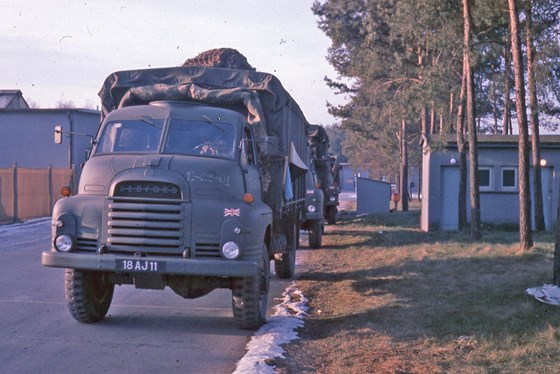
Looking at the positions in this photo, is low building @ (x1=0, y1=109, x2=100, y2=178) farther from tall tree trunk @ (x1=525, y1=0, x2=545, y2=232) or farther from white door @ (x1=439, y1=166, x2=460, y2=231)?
tall tree trunk @ (x1=525, y1=0, x2=545, y2=232)

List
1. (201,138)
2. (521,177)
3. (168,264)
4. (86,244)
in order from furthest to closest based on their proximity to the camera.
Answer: (521,177), (201,138), (86,244), (168,264)

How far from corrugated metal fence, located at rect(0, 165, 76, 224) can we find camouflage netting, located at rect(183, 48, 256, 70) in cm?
1644

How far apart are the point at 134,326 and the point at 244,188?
220 cm

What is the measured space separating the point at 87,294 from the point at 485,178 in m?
21.7

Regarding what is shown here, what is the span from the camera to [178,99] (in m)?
10.4

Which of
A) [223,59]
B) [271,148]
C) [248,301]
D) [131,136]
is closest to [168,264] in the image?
[248,301]

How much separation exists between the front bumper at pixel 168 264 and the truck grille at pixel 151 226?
0.15 m

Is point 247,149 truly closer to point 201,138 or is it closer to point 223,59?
point 201,138

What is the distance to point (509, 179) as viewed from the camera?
2822 cm

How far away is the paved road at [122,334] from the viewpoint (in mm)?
7375

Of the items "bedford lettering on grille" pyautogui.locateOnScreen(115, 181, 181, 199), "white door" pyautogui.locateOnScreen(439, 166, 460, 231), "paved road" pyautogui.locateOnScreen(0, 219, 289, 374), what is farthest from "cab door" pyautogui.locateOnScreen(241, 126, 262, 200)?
"white door" pyautogui.locateOnScreen(439, 166, 460, 231)

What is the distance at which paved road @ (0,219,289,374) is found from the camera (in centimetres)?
738

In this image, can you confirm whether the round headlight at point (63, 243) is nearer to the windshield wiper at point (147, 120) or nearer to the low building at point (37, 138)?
the windshield wiper at point (147, 120)

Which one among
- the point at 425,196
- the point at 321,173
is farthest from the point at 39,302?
the point at 425,196
